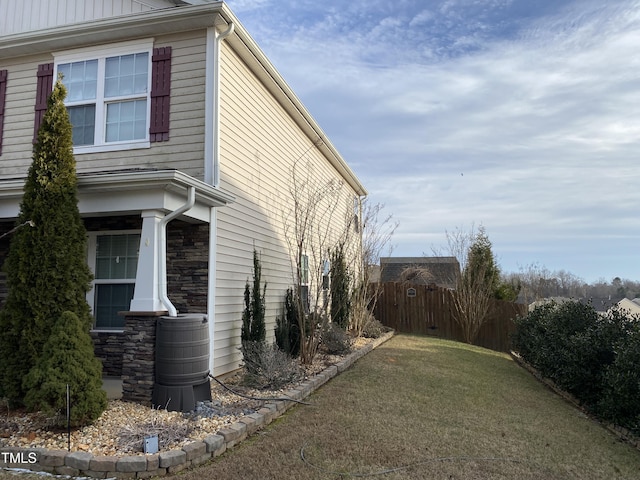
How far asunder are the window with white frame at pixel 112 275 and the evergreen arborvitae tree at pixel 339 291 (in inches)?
193

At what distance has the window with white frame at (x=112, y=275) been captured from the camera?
650 centimetres

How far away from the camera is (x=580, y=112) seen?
397 inches

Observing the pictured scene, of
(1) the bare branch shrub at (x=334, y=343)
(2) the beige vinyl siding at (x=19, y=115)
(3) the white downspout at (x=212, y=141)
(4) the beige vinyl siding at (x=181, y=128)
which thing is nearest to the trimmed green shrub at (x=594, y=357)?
(1) the bare branch shrub at (x=334, y=343)

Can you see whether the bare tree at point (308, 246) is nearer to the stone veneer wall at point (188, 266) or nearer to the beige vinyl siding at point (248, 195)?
the beige vinyl siding at point (248, 195)

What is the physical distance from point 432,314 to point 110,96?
12.0 meters

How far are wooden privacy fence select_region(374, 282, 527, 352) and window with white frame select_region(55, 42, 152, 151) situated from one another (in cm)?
1022

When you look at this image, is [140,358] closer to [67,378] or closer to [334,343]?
[67,378]

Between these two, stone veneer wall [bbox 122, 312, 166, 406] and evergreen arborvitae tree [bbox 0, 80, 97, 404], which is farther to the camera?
stone veneer wall [bbox 122, 312, 166, 406]

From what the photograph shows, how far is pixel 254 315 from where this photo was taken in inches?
274

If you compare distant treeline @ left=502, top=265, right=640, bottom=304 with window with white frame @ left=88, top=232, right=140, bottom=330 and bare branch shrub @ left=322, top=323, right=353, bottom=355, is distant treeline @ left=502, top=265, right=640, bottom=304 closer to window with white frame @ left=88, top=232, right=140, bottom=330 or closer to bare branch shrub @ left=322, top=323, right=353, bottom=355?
bare branch shrub @ left=322, top=323, right=353, bottom=355

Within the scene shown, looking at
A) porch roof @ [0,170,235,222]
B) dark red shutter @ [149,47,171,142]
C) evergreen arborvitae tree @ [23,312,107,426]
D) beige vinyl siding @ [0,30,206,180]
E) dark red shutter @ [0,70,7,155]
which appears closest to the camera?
evergreen arborvitae tree @ [23,312,107,426]

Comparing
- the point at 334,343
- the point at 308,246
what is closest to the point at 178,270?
the point at 334,343

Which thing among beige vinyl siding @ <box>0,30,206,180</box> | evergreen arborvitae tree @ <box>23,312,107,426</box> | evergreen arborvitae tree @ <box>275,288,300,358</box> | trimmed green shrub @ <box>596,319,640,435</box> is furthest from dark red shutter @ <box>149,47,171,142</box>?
trimmed green shrub @ <box>596,319,640,435</box>

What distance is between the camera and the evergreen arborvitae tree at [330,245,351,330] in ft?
34.0
